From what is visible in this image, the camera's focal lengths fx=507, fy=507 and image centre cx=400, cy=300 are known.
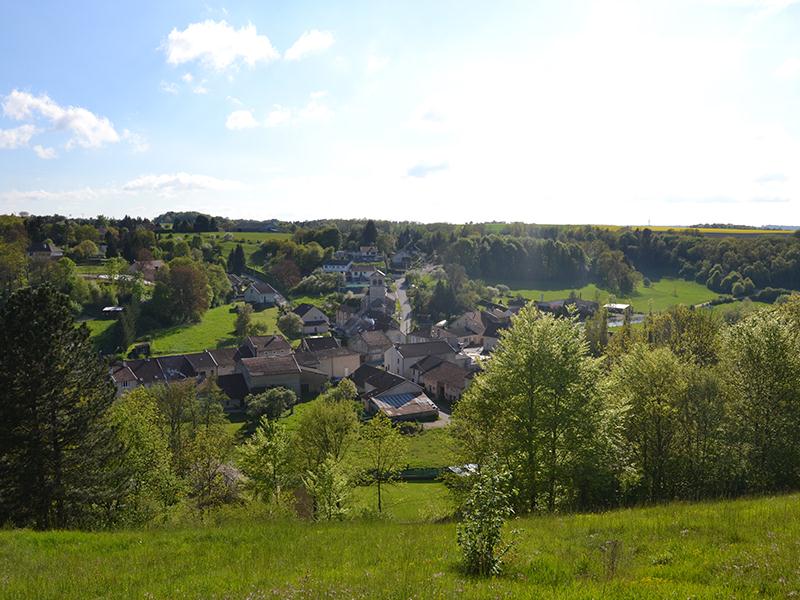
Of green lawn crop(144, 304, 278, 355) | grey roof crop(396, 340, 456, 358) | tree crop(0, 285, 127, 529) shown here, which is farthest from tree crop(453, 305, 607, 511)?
green lawn crop(144, 304, 278, 355)

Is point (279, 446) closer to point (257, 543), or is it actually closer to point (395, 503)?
point (395, 503)

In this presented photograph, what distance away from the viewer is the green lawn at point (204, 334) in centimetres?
8262

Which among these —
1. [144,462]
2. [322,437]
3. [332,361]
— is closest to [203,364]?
[332,361]

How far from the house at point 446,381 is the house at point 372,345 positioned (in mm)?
14260

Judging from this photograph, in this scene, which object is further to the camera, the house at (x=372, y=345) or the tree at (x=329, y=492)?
the house at (x=372, y=345)

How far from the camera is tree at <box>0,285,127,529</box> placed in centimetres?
1750

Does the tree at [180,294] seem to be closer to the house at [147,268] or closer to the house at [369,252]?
the house at [147,268]

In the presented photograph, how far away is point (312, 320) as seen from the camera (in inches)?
3802

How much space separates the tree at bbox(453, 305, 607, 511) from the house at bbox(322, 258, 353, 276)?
11656 centimetres

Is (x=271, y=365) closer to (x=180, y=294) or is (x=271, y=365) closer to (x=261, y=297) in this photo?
(x=180, y=294)

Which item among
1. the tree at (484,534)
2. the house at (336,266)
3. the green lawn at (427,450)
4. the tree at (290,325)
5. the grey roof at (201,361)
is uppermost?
the house at (336,266)

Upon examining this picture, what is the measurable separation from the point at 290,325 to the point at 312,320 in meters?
6.07

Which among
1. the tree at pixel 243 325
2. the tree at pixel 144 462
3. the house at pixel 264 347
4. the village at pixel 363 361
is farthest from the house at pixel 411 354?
the tree at pixel 144 462

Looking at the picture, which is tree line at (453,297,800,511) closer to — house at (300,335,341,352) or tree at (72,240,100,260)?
house at (300,335,341,352)
